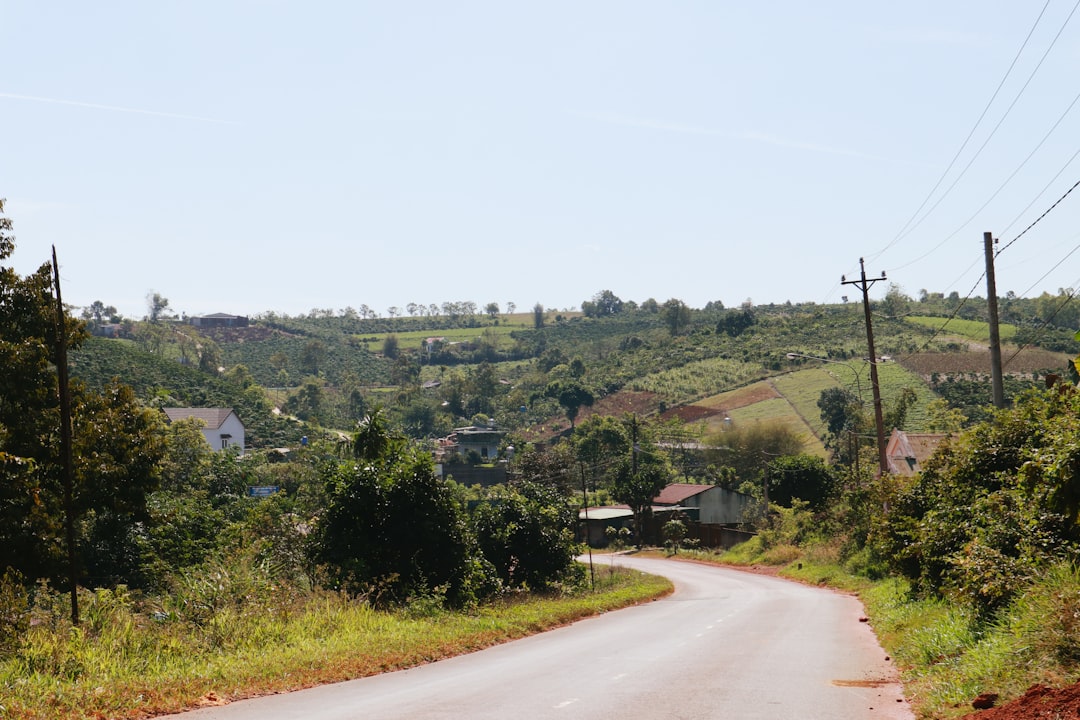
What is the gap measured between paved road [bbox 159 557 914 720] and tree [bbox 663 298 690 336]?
162994 mm

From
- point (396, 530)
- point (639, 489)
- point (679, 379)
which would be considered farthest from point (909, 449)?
point (679, 379)

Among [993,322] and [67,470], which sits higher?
[993,322]

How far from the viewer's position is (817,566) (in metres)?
48.1

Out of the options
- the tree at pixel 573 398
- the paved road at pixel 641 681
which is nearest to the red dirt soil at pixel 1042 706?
the paved road at pixel 641 681

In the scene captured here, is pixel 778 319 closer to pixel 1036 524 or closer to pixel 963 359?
pixel 963 359

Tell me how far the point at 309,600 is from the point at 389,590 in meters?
4.27

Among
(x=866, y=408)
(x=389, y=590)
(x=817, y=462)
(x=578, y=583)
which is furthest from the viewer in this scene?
(x=866, y=408)

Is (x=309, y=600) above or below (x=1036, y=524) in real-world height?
below

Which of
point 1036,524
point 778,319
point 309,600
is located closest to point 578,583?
point 309,600

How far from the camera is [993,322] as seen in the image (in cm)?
2512

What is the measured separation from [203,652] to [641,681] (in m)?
6.12

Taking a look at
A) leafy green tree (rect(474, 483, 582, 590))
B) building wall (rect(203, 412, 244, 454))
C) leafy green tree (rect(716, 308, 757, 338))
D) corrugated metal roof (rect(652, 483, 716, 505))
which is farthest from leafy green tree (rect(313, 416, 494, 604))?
leafy green tree (rect(716, 308, 757, 338))

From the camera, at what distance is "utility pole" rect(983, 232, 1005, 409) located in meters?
24.8

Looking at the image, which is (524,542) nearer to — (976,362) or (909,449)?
(909,449)
